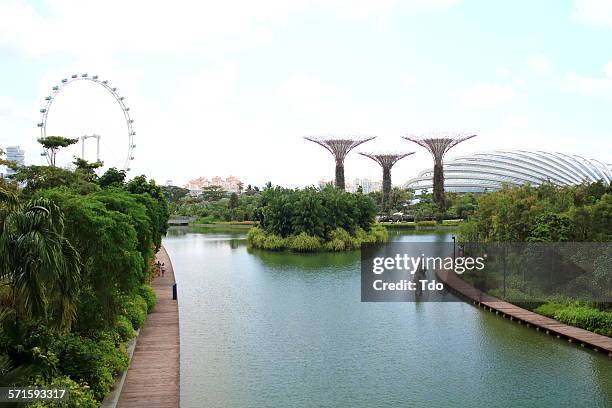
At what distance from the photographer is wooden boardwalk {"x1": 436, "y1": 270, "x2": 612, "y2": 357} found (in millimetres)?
18078

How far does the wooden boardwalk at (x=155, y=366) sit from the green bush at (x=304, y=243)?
84.0ft

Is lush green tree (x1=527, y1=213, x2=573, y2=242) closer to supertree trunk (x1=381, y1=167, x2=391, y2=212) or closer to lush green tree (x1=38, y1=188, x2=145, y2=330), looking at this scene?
lush green tree (x1=38, y1=188, x2=145, y2=330)

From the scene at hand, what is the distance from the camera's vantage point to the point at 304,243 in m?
47.8

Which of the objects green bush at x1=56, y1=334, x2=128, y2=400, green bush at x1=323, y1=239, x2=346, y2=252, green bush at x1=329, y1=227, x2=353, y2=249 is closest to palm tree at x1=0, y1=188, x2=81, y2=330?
green bush at x1=56, y1=334, x2=128, y2=400

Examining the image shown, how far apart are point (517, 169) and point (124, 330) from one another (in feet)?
316

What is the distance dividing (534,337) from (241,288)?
1398 centimetres

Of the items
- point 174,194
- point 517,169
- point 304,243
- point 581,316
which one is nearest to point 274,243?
point 304,243

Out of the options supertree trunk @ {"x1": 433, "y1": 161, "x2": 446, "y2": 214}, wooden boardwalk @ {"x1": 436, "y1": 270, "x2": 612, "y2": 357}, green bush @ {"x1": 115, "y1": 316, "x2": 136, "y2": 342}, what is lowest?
wooden boardwalk @ {"x1": 436, "y1": 270, "x2": 612, "y2": 357}

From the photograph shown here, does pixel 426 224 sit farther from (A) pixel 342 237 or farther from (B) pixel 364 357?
(B) pixel 364 357

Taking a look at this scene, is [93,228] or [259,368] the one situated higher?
[93,228]

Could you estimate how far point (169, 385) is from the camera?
1405cm

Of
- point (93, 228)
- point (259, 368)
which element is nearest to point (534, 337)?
point (259, 368)

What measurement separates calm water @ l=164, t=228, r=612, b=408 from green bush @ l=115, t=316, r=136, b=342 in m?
1.55

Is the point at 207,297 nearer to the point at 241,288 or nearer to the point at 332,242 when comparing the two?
the point at 241,288
